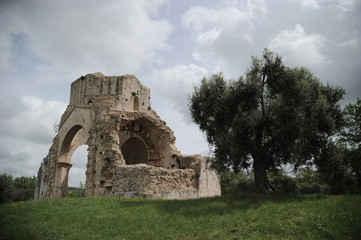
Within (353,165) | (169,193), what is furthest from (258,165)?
(353,165)

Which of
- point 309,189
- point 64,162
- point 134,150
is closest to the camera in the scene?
point 309,189

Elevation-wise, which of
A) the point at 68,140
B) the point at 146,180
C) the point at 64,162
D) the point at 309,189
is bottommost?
the point at 309,189

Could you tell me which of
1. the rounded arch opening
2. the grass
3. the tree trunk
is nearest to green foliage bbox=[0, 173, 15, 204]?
the rounded arch opening

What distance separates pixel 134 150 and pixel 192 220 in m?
19.7

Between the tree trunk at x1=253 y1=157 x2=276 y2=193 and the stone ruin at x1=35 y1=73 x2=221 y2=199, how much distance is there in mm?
3110

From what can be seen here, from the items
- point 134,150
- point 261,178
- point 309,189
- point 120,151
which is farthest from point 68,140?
point 309,189

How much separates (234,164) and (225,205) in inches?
141

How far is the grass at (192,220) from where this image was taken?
8625 mm

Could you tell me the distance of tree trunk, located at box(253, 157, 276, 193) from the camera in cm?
1373

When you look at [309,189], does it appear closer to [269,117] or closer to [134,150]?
[269,117]

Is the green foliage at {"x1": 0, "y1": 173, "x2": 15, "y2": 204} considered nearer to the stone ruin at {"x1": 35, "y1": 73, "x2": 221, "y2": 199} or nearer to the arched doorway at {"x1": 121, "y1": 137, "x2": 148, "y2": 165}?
the stone ruin at {"x1": 35, "y1": 73, "x2": 221, "y2": 199}

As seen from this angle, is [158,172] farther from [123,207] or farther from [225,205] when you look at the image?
[225,205]

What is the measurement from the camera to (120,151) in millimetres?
19391

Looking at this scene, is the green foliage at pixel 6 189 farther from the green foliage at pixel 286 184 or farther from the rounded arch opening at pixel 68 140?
the green foliage at pixel 286 184
